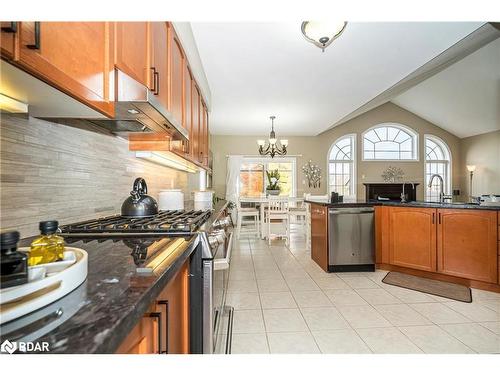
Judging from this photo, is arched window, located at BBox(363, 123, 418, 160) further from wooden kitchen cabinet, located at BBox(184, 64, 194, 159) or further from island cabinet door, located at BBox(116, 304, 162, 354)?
island cabinet door, located at BBox(116, 304, 162, 354)

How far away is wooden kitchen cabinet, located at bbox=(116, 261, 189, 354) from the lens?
1.78 ft

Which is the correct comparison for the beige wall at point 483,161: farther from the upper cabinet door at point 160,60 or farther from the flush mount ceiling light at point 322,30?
the upper cabinet door at point 160,60

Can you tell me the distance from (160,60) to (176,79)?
1.16ft

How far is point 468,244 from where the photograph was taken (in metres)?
2.60

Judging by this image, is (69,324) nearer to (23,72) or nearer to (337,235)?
(23,72)

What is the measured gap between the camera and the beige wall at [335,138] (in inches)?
299

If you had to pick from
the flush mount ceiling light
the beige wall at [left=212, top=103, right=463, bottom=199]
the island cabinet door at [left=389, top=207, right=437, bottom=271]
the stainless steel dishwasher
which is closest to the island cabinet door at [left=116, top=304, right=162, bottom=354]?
the flush mount ceiling light

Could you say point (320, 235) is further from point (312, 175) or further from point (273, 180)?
point (312, 175)

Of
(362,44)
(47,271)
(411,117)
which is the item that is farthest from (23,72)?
(411,117)

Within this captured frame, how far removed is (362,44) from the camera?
2.72m

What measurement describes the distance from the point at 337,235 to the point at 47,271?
307cm

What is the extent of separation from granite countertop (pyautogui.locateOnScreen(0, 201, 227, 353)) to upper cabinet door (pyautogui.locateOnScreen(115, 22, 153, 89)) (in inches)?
29.2

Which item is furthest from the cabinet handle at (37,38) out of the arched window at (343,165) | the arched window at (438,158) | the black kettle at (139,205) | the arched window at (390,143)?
the arched window at (438,158)

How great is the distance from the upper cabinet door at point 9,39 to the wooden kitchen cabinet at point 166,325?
0.62m
